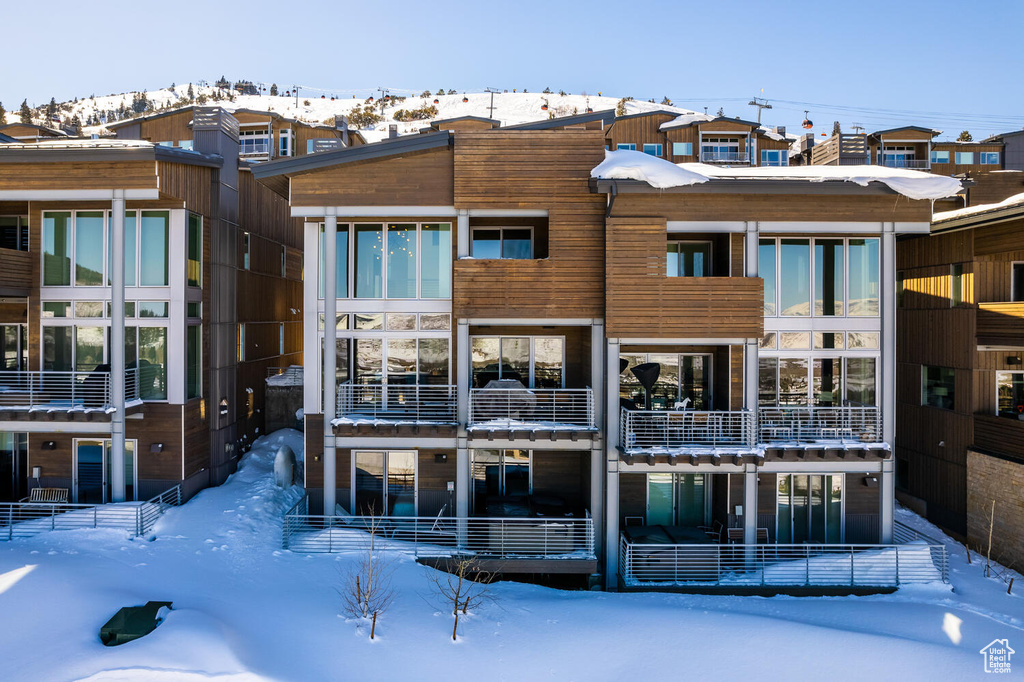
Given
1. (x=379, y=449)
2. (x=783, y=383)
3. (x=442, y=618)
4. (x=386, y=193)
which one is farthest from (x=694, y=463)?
(x=386, y=193)

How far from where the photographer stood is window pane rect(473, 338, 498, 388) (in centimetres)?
1574

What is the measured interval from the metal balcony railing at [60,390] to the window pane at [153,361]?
28 centimetres

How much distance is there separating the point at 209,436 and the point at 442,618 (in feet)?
34.4

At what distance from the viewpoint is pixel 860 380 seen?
1499cm

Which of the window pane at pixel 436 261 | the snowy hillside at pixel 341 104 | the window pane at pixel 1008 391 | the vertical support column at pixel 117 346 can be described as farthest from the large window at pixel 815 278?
the snowy hillside at pixel 341 104

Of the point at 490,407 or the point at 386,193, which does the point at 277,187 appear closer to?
the point at 386,193

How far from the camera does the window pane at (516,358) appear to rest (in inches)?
621

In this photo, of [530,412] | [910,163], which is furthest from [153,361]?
[910,163]

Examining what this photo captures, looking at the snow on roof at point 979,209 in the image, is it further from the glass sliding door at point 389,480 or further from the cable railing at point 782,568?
the glass sliding door at point 389,480

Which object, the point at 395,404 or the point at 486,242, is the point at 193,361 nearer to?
the point at 395,404

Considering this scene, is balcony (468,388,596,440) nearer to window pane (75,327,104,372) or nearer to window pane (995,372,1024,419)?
window pane (75,327,104,372)

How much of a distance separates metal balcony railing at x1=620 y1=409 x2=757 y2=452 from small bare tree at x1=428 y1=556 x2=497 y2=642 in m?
4.67

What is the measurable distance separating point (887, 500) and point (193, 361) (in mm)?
19993

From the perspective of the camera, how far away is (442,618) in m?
11.1
